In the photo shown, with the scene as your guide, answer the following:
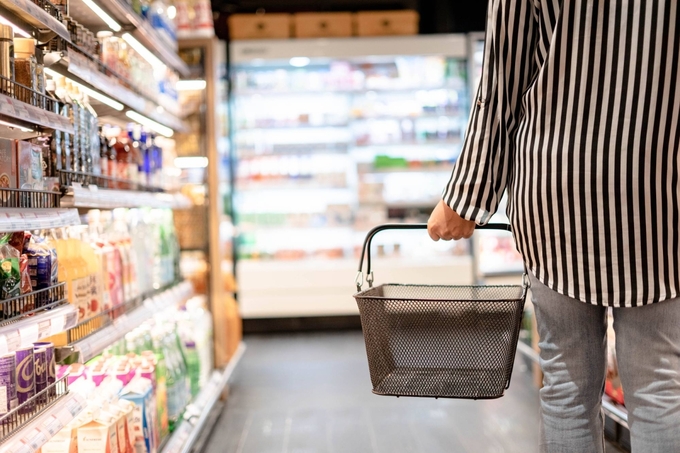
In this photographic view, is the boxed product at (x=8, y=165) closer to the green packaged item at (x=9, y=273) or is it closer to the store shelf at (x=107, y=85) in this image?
the green packaged item at (x=9, y=273)

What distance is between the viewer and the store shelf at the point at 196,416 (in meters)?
2.95

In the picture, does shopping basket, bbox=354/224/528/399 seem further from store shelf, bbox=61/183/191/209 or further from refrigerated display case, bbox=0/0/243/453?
store shelf, bbox=61/183/191/209

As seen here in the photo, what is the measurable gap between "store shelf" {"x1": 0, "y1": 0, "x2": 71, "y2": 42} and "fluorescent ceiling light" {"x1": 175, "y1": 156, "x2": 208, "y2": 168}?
2319mm

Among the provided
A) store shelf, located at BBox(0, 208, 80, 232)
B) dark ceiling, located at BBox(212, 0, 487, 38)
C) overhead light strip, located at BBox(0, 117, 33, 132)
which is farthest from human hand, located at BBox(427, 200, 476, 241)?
dark ceiling, located at BBox(212, 0, 487, 38)

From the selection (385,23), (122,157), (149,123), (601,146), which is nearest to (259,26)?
(385,23)

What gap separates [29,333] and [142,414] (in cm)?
94

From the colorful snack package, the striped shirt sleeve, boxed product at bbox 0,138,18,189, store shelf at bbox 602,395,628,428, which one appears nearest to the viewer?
the striped shirt sleeve

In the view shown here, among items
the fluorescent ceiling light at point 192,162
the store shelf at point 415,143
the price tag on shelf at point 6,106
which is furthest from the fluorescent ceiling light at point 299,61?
the price tag on shelf at point 6,106

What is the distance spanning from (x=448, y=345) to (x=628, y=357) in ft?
1.24

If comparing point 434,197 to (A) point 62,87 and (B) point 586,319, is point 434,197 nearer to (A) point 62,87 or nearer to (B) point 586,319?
(A) point 62,87

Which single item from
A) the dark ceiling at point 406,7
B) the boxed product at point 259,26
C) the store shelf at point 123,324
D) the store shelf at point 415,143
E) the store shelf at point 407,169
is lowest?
the store shelf at point 123,324

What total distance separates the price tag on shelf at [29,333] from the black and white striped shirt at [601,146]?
1.16 metres

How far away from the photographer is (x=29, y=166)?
1921 mm

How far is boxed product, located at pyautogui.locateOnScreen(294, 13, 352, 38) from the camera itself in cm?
660
